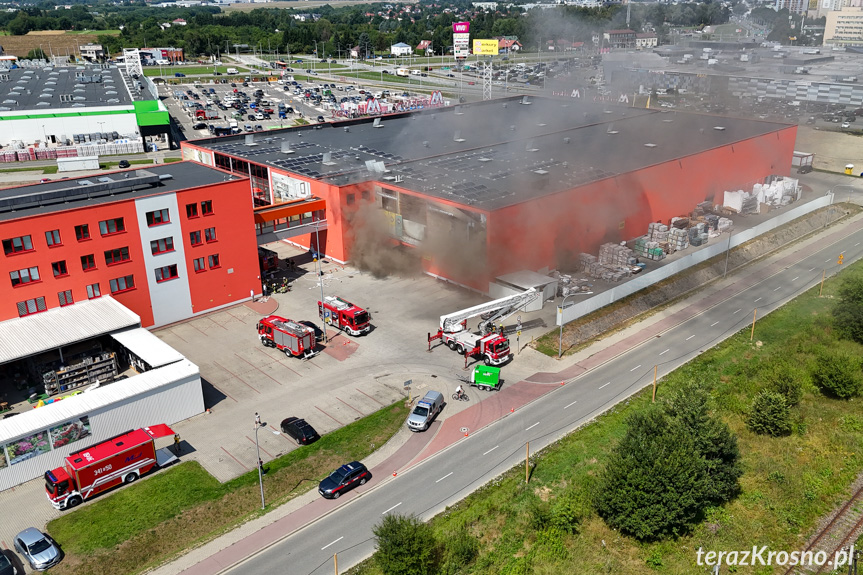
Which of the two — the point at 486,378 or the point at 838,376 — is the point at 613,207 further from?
Answer: the point at 486,378

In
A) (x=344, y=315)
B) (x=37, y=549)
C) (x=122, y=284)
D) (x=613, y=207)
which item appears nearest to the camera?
(x=37, y=549)

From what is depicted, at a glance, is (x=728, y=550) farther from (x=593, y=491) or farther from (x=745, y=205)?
(x=745, y=205)

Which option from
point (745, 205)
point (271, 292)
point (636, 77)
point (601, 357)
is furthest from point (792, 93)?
point (271, 292)

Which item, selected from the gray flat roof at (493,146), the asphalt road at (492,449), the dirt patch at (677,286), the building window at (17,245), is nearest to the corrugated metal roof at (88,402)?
the building window at (17,245)

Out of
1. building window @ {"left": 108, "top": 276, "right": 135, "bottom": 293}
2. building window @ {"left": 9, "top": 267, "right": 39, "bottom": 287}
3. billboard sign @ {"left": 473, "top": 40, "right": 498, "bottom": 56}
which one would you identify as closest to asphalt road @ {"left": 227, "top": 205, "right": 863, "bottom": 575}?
building window @ {"left": 108, "top": 276, "right": 135, "bottom": 293}

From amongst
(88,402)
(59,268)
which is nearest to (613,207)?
(59,268)

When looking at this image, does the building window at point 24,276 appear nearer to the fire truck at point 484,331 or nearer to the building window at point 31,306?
the building window at point 31,306
